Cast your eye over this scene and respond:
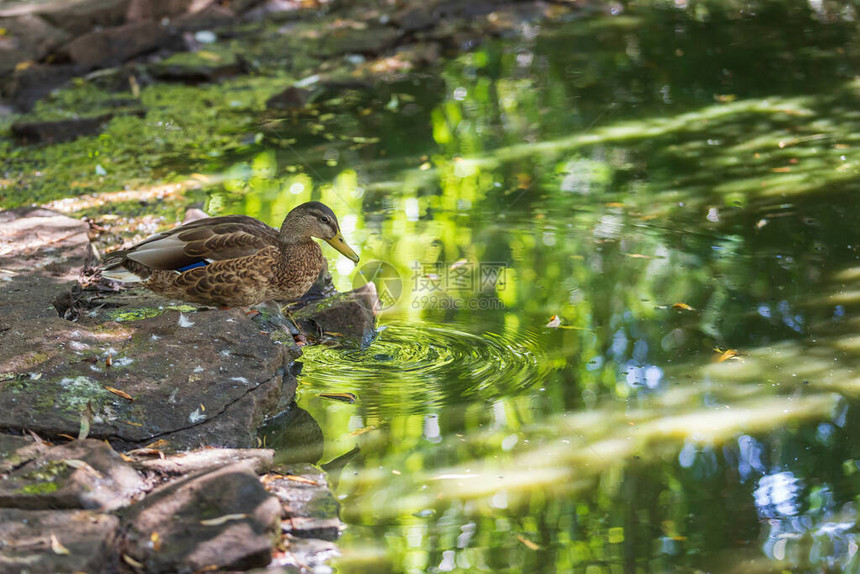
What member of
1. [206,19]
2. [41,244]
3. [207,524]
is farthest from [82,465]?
[206,19]

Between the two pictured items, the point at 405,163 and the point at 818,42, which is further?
the point at 818,42

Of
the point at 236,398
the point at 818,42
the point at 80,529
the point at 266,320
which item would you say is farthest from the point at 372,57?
the point at 80,529

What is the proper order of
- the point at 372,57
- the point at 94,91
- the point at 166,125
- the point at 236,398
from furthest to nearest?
the point at 372,57 < the point at 94,91 < the point at 166,125 < the point at 236,398

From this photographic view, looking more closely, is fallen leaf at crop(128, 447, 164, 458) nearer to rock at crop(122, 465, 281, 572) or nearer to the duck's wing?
rock at crop(122, 465, 281, 572)

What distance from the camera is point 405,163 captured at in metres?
7.04

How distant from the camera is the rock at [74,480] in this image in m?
3.00

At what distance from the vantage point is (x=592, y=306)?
478 centimetres

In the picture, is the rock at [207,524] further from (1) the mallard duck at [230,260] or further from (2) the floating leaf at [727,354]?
(2) the floating leaf at [727,354]

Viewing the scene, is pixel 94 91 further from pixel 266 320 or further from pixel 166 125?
pixel 266 320

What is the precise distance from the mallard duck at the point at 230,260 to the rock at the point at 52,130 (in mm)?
3631

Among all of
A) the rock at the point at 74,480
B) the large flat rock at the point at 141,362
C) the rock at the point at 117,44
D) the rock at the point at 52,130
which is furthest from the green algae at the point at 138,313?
the rock at the point at 117,44

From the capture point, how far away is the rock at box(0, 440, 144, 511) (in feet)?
9.86

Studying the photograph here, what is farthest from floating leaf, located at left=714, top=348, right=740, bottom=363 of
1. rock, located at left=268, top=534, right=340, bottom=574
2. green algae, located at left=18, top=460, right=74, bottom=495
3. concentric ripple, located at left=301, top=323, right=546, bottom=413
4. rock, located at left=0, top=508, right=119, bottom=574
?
green algae, located at left=18, top=460, right=74, bottom=495

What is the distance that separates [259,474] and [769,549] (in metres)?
1.78
